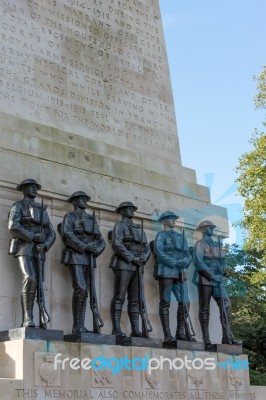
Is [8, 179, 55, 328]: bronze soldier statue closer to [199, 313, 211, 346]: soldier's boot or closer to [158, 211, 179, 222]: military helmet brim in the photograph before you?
[158, 211, 179, 222]: military helmet brim

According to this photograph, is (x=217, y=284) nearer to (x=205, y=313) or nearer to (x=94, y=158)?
(x=205, y=313)

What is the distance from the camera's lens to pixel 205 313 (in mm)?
14156

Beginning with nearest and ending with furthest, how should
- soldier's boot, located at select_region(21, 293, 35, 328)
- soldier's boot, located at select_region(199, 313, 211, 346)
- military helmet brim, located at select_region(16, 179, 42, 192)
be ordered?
soldier's boot, located at select_region(21, 293, 35, 328)
military helmet brim, located at select_region(16, 179, 42, 192)
soldier's boot, located at select_region(199, 313, 211, 346)

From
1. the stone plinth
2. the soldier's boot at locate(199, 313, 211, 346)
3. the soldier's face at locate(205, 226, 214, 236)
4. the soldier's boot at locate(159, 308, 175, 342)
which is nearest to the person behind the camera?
the stone plinth

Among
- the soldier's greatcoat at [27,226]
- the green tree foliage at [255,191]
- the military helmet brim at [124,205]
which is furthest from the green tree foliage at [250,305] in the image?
the soldier's greatcoat at [27,226]

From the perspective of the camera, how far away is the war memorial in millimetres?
11453

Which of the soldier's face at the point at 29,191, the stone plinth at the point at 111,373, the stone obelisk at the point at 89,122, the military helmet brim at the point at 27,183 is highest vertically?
the stone obelisk at the point at 89,122

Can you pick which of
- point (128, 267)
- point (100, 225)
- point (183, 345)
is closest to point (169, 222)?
point (100, 225)

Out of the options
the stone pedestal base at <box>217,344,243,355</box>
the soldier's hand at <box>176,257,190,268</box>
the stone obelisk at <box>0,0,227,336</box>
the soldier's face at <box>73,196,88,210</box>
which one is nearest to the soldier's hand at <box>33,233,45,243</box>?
the stone obelisk at <box>0,0,227,336</box>

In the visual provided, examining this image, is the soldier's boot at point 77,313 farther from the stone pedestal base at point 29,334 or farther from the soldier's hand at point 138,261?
the soldier's hand at point 138,261

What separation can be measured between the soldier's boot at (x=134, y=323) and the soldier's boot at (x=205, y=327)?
1.84 m

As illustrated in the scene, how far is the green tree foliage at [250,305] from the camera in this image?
2820cm

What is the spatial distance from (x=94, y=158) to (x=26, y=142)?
1605 millimetres

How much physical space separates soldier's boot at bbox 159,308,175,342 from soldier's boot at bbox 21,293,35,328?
123 inches
